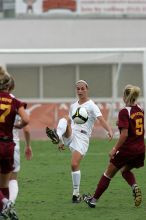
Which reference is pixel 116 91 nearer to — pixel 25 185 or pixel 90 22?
pixel 90 22

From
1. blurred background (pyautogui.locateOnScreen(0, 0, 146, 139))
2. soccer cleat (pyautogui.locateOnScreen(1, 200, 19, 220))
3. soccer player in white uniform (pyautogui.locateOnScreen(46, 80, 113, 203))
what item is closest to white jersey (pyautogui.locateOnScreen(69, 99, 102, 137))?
soccer player in white uniform (pyautogui.locateOnScreen(46, 80, 113, 203))

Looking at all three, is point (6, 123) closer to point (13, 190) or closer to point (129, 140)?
point (13, 190)

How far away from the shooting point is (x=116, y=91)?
85.1 ft

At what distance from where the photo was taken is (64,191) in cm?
1312

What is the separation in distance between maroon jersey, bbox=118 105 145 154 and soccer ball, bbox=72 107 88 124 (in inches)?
46.2

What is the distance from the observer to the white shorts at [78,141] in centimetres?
1215

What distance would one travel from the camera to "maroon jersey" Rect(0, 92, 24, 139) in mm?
9320

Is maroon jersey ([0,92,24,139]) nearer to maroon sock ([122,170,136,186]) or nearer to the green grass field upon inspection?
the green grass field

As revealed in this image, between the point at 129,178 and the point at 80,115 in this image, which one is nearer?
the point at 129,178

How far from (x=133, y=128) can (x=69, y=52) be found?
50.4ft

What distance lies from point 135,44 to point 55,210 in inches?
845

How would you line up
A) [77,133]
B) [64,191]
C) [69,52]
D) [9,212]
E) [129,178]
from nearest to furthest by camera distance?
1. [9,212]
2. [129,178]
3. [77,133]
4. [64,191]
5. [69,52]

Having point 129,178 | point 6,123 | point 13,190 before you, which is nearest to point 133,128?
point 129,178

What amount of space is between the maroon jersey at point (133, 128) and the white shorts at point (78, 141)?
1.29 metres
